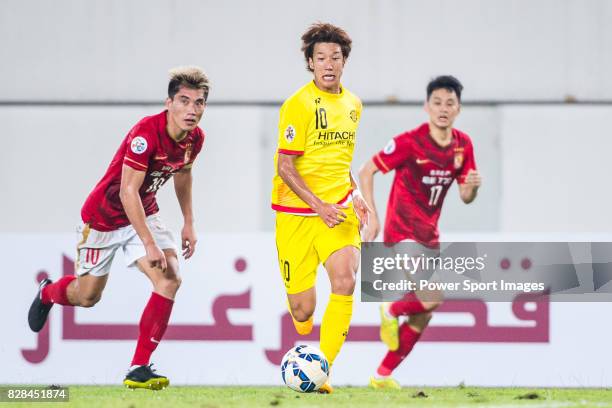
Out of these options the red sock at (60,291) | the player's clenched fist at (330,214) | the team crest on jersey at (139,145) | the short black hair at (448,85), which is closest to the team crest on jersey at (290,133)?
the player's clenched fist at (330,214)

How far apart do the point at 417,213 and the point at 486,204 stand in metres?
1.96

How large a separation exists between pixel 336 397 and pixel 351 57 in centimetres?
419

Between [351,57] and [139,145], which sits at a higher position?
[351,57]

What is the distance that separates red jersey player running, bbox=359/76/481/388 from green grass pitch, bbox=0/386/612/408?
37 cm

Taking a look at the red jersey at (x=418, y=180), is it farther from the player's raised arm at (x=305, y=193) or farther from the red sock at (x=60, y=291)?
the red sock at (x=60, y=291)

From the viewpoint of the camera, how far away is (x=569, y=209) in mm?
10664

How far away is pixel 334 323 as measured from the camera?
23.2 ft

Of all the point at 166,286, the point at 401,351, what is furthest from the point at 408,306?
the point at 166,286

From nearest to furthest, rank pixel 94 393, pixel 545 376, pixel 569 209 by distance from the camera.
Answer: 1. pixel 94 393
2. pixel 545 376
3. pixel 569 209

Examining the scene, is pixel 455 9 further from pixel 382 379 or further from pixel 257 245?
pixel 382 379

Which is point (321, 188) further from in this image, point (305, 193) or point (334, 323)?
point (334, 323)

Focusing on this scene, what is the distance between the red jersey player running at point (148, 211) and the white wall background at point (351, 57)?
123 inches

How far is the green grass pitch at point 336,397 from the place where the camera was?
6719mm

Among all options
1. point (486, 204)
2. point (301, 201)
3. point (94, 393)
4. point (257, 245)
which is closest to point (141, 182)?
point (301, 201)
